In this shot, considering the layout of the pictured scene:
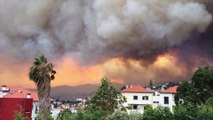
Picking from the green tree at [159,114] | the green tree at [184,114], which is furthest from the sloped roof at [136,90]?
the green tree at [184,114]

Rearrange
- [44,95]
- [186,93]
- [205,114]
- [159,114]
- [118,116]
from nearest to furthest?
1. [205,114]
2. [159,114]
3. [118,116]
4. [44,95]
5. [186,93]

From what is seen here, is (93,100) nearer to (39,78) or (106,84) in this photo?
(106,84)

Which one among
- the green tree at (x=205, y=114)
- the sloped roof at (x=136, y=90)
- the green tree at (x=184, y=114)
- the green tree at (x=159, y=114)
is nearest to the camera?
the green tree at (x=205, y=114)

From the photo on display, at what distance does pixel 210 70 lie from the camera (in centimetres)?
6756

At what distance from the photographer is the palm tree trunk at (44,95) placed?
47.9m

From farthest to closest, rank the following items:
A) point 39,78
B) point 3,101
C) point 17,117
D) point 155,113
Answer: point 39,78 → point 3,101 → point 155,113 → point 17,117

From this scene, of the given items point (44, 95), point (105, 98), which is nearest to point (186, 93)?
point (105, 98)

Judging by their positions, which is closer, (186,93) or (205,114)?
(205,114)

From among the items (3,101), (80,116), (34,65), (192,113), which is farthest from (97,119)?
(34,65)

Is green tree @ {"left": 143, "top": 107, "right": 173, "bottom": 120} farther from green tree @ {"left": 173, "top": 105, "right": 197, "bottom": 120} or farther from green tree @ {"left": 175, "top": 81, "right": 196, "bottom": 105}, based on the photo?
green tree @ {"left": 175, "top": 81, "right": 196, "bottom": 105}

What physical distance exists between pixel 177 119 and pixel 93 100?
16.8 m

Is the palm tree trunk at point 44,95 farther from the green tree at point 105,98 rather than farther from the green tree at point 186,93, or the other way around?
the green tree at point 186,93

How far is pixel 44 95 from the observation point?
160 feet

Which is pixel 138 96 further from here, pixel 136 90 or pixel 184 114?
pixel 184 114
